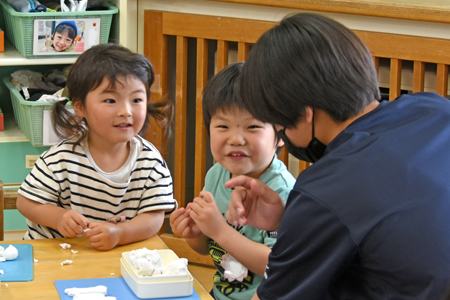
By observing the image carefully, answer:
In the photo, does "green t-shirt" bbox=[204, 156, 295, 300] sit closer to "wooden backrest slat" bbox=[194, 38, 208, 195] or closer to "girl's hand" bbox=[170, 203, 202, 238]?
"girl's hand" bbox=[170, 203, 202, 238]

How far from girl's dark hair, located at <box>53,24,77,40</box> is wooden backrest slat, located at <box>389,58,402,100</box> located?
1.21 metres

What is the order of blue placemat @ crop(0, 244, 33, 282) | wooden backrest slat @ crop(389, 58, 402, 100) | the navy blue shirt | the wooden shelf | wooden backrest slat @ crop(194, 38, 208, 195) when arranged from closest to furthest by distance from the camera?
the navy blue shirt
blue placemat @ crop(0, 244, 33, 282)
wooden backrest slat @ crop(389, 58, 402, 100)
wooden backrest slat @ crop(194, 38, 208, 195)
the wooden shelf

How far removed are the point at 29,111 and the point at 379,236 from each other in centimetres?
174

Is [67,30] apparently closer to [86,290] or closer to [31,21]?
[31,21]

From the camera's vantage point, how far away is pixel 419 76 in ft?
5.48

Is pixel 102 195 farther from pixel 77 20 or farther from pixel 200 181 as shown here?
pixel 77 20

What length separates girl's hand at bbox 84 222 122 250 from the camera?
114cm

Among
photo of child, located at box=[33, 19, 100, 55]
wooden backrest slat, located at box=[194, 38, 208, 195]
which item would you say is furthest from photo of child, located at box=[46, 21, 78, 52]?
wooden backrest slat, located at box=[194, 38, 208, 195]

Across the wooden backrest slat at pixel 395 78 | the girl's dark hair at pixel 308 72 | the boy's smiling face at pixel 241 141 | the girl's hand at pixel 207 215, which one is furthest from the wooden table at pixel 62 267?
the wooden backrest slat at pixel 395 78

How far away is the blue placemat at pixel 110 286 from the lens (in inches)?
36.6

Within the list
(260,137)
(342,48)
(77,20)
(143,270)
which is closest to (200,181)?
(77,20)

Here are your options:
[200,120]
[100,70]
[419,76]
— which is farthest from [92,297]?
[200,120]

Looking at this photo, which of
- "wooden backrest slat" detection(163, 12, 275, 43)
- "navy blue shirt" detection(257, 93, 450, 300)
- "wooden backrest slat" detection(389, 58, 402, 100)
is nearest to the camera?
"navy blue shirt" detection(257, 93, 450, 300)

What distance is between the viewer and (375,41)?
1.73m
